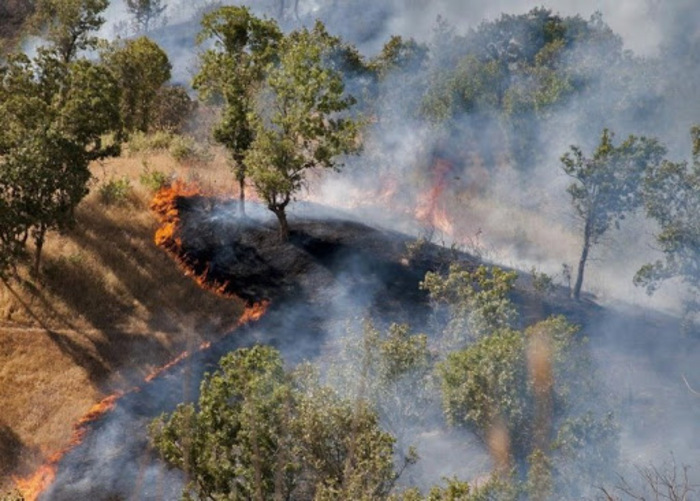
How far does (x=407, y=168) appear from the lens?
44875 millimetres

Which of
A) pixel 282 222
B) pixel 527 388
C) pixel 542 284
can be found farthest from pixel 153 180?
pixel 527 388

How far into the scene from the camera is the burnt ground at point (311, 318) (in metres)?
20.9

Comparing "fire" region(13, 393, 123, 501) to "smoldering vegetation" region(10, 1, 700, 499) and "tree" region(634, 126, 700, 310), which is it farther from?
→ "tree" region(634, 126, 700, 310)

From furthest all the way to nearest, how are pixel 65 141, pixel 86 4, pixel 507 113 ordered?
pixel 507 113, pixel 86 4, pixel 65 141

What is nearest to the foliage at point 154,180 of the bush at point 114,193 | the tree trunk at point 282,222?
the bush at point 114,193

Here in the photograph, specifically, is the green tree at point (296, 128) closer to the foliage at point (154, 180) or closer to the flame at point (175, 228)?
the flame at point (175, 228)

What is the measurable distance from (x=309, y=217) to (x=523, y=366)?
20347 millimetres

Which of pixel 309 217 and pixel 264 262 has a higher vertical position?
pixel 309 217

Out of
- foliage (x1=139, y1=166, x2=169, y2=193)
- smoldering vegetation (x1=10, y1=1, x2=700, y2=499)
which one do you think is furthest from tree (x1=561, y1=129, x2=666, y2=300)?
foliage (x1=139, y1=166, x2=169, y2=193)

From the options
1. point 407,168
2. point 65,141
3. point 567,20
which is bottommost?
point 65,141

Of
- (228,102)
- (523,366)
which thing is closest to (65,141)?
(228,102)

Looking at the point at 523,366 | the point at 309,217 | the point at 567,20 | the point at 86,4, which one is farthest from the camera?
the point at 567,20

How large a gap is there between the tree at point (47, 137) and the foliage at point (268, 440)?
1389 centimetres

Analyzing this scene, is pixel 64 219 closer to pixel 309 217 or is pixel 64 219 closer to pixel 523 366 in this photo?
pixel 309 217
